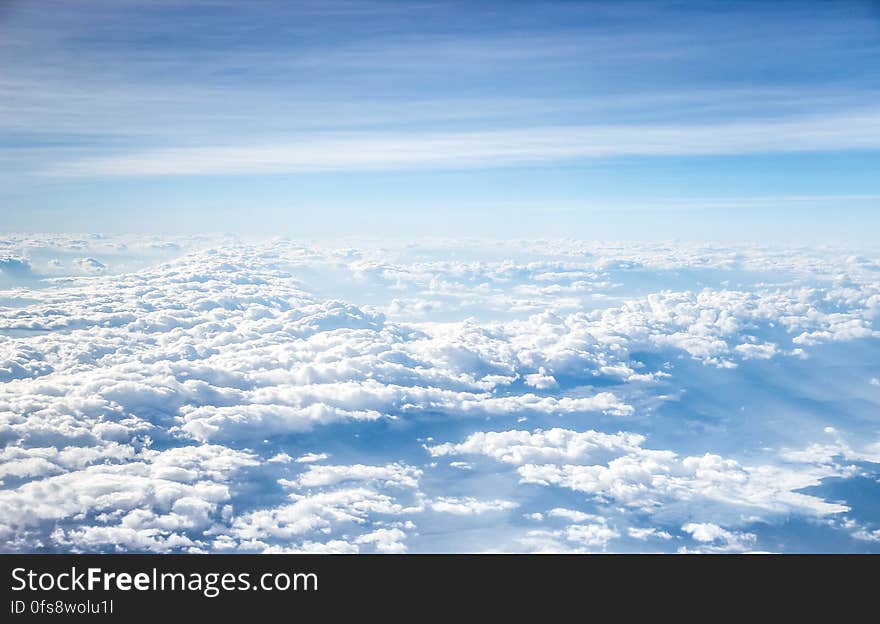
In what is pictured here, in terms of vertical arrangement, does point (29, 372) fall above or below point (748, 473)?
above

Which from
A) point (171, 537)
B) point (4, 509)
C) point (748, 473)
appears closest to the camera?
point (4, 509)

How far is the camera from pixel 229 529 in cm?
1059

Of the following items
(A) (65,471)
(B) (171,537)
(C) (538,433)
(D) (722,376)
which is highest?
(D) (722,376)

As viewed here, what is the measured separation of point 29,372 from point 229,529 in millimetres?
6701

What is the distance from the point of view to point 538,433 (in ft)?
66.2

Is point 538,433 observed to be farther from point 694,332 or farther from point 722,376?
point 722,376

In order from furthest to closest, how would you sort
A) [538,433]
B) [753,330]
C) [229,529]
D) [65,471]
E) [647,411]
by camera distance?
1. [753,330]
2. [647,411]
3. [538,433]
4. [65,471]
5. [229,529]

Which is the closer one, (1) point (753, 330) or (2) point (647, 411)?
(2) point (647, 411)

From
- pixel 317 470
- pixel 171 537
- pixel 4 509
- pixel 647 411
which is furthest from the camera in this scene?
pixel 647 411
